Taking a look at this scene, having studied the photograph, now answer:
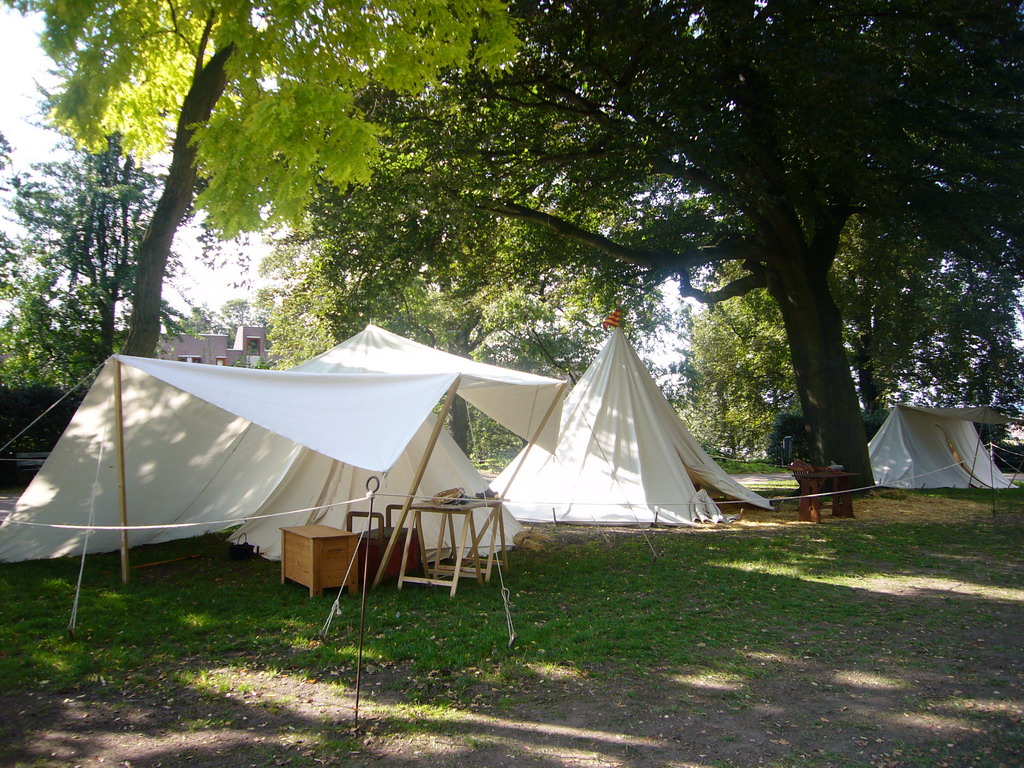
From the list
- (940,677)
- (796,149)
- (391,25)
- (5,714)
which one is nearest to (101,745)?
(5,714)

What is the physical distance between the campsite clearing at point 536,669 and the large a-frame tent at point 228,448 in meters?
0.51

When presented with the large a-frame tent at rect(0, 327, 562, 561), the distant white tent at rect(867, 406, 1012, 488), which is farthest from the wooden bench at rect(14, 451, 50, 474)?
the distant white tent at rect(867, 406, 1012, 488)

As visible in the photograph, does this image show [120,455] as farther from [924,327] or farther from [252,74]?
[924,327]

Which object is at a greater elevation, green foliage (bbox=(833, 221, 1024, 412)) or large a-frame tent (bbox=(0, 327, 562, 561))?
green foliage (bbox=(833, 221, 1024, 412))

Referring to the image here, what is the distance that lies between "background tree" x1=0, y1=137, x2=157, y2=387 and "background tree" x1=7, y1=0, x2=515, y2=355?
13247mm

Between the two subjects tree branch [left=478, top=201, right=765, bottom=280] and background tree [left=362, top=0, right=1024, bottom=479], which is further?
tree branch [left=478, top=201, right=765, bottom=280]

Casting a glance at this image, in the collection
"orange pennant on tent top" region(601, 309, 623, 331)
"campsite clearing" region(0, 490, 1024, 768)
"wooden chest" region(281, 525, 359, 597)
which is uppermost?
"orange pennant on tent top" region(601, 309, 623, 331)

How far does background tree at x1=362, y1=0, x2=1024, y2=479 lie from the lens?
8211mm

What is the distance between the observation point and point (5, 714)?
3.28m

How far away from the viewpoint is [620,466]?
9.52 m

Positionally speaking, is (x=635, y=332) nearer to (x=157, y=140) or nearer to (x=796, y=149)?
(x=796, y=149)

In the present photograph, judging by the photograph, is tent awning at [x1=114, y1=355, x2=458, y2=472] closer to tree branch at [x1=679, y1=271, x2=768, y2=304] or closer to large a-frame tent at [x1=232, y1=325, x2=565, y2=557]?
large a-frame tent at [x1=232, y1=325, x2=565, y2=557]

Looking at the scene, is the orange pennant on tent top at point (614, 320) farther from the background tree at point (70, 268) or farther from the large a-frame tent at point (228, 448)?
the background tree at point (70, 268)

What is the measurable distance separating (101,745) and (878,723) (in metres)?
3.41
